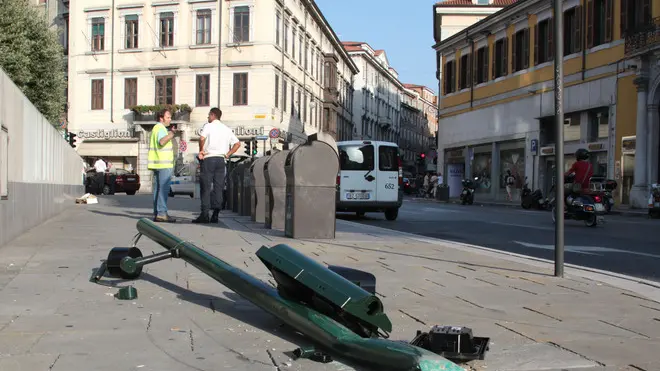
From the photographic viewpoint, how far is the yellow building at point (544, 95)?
29859mm

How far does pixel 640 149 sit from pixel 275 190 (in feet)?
72.4

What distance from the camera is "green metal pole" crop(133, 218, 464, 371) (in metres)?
2.73

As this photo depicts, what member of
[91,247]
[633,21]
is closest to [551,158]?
[633,21]

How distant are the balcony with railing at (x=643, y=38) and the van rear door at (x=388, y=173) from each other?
48.7 ft

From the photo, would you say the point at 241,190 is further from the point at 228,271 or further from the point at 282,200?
the point at 228,271

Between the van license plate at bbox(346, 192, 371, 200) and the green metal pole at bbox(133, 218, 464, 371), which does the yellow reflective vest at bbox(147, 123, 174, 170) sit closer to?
the green metal pole at bbox(133, 218, 464, 371)

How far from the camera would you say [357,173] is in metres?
19.2

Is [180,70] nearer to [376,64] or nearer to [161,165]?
[161,165]

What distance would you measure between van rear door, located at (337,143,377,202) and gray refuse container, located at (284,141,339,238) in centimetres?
881

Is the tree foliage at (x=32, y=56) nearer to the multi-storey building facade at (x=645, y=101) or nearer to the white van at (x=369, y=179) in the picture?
the white van at (x=369, y=179)

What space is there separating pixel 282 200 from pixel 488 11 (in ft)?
157

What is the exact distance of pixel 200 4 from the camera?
166ft

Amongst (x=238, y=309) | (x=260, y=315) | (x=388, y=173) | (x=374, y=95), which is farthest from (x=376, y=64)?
(x=260, y=315)

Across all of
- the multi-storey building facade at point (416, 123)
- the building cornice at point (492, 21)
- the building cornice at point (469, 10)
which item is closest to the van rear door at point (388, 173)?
the building cornice at point (492, 21)
